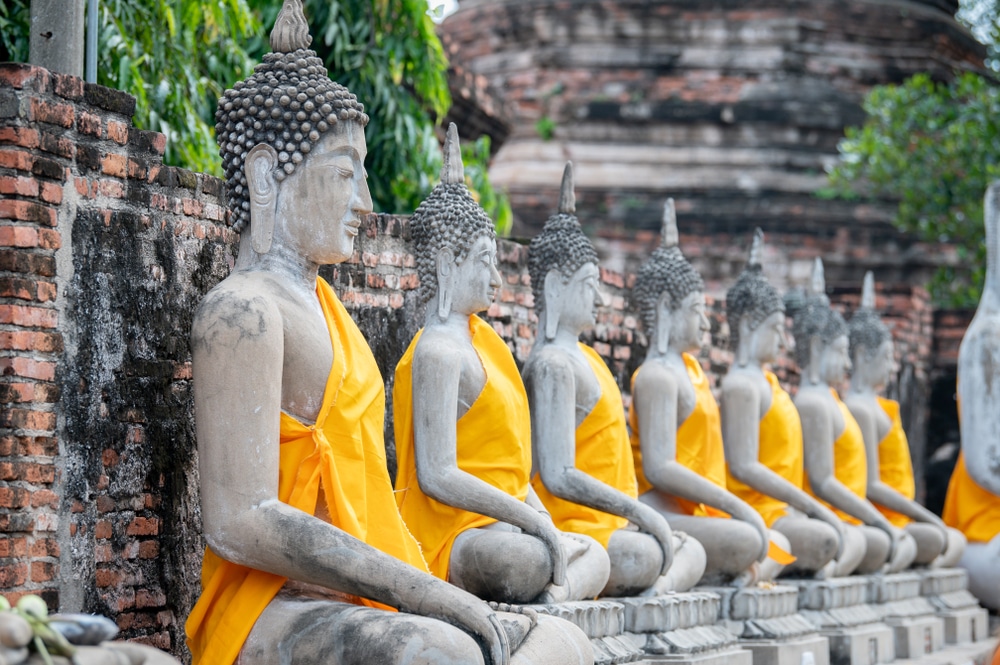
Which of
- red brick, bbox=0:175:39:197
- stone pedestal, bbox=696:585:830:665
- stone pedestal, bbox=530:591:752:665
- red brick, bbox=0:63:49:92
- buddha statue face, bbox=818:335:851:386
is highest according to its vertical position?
red brick, bbox=0:63:49:92

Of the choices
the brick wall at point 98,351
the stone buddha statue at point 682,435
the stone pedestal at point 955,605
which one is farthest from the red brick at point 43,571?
the stone pedestal at point 955,605

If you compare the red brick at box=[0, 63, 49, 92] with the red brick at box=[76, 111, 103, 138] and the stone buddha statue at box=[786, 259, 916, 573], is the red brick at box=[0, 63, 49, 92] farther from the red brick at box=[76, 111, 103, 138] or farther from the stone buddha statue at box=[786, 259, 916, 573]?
the stone buddha statue at box=[786, 259, 916, 573]

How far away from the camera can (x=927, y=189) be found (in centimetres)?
1362

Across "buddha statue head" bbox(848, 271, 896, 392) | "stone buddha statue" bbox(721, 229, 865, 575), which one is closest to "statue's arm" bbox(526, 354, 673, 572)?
"stone buddha statue" bbox(721, 229, 865, 575)

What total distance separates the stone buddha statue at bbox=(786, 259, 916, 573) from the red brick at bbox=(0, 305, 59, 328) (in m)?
5.56

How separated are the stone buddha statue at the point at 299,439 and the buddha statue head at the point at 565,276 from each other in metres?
2.09

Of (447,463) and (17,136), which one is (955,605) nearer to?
(447,463)

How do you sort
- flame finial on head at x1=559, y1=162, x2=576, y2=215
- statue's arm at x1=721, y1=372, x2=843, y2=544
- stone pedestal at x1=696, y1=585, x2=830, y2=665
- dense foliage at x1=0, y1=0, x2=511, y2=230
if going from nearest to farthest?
flame finial on head at x1=559, y1=162, x2=576, y2=215
stone pedestal at x1=696, y1=585, x2=830, y2=665
dense foliage at x1=0, y1=0, x2=511, y2=230
statue's arm at x1=721, y1=372, x2=843, y2=544

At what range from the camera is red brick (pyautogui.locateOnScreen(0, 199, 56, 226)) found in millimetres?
4793

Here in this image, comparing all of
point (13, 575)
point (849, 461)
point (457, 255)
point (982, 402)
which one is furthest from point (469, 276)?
point (982, 402)

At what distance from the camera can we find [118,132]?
524cm

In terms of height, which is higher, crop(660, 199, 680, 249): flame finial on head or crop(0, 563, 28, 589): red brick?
crop(660, 199, 680, 249): flame finial on head

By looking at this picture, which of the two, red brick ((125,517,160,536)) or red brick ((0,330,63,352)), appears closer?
red brick ((0,330,63,352))

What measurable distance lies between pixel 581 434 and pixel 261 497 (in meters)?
2.65
